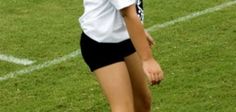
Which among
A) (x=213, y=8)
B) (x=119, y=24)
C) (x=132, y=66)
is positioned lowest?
(x=213, y=8)

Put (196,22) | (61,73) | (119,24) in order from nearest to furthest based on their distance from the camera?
(119,24) → (61,73) → (196,22)

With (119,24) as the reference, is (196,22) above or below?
below

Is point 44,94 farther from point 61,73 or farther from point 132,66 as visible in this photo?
point 132,66

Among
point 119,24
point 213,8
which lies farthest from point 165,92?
point 213,8

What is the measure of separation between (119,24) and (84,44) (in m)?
0.30

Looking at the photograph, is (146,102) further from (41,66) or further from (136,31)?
(41,66)

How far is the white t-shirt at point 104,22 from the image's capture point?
13.3 ft

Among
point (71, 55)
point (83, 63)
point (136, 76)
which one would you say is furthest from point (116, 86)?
point (71, 55)

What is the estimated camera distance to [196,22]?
27.9ft

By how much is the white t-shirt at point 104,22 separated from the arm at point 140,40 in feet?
0.50

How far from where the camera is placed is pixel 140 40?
152 inches

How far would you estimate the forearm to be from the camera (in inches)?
152

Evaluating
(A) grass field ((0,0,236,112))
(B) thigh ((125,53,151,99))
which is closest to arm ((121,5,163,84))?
(B) thigh ((125,53,151,99))

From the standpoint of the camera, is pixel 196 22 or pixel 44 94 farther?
pixel 196 22
